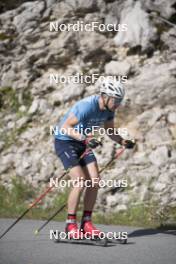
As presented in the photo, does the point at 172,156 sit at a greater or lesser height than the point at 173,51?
lesser

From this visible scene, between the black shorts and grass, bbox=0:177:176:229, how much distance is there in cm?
235

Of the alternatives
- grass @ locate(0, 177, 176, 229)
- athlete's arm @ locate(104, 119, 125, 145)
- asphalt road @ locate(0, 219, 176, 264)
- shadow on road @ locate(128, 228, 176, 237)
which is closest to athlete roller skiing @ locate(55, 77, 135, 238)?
athlete's arm @ locate(104, 119, 125, 145)

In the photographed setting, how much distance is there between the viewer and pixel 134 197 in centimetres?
1214

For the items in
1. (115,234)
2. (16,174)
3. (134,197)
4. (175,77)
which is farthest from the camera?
(175,77)

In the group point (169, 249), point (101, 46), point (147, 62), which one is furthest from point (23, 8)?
point (169, 249)

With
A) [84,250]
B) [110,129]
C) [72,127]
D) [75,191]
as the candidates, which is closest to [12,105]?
[110,129]

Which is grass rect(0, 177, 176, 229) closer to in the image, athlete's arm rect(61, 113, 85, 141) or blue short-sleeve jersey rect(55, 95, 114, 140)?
→ blue short-sleeve jersey rect(55, 95, 114, 140)

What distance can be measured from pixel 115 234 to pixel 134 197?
2777 millimetres

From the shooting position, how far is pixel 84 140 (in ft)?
29.2

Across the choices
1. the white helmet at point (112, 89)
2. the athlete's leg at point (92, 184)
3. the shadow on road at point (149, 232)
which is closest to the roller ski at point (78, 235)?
the athlete's leg at point (92, 184)

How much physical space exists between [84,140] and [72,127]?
0.32 m

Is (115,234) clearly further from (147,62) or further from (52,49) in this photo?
(52,49)

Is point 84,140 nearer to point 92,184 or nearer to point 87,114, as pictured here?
point 87,114

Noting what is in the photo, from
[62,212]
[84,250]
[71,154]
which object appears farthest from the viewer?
[62,212]
